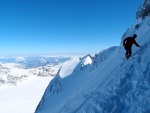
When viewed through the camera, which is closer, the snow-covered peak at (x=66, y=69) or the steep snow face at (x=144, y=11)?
the steep snow face at (x=144, y=11)

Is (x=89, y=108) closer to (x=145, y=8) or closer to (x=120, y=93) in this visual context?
(x=120, y=93)

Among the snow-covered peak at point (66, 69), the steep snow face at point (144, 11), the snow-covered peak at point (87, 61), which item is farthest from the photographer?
the snow-covered peak at point (87, 61)

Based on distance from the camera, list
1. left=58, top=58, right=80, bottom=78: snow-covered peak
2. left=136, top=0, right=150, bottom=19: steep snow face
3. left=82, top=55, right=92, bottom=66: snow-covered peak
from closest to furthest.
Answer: left=136, top=0, right=150, bottom=19: steep snow face < left=58, top=58, right=80, bottom=78: snow-covered peak < left=82, top=55, right=92, bottom=66: snow-covered peak

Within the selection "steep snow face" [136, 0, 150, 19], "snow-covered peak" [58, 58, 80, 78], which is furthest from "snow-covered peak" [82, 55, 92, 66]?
"steep snow face" [136, 0, 150, 19]

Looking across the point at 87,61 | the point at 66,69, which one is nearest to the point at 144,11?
the point at 87,61

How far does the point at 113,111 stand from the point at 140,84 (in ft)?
9.75

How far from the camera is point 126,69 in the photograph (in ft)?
70.0

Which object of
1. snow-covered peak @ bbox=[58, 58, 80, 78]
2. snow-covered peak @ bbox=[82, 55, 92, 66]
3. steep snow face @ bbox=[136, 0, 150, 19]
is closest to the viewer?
steep snow face @ bbox=[136, 0, 150, 19]

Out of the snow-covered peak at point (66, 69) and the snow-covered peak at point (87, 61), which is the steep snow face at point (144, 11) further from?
the snow-covered peak at point (66, 69)

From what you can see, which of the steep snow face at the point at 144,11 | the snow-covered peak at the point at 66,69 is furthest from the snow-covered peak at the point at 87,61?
the steep snow face at the point at 144,11

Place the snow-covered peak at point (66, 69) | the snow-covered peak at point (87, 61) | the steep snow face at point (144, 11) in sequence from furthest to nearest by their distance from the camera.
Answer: the snow-covered peak at point (87, 61) → the snow-covered peak at point (66, 69) → the steep snow face at point (144, 11)

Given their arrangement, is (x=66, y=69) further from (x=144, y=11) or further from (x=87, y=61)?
(x=144, y=11)

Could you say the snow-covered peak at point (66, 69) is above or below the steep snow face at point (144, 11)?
below

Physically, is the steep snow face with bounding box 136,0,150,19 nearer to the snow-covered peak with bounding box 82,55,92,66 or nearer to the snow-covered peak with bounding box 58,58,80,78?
the snow-covered peak with bounding box 82,55,92,66
